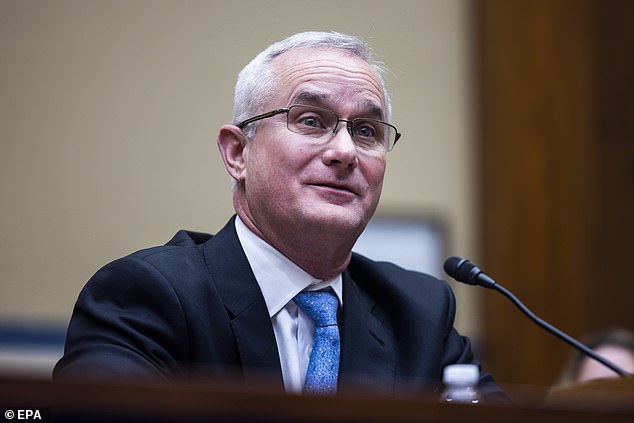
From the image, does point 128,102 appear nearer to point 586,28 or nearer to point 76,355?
point 586,28

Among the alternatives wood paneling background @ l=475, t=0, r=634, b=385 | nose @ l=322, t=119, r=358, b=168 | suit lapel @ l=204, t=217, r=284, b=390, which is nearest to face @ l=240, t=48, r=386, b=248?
nose @ l=322, t=119, r=358, b=168

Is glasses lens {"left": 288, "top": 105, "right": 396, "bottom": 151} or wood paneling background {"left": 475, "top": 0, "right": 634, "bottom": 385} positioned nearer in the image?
glasses lens {"left": 288, "top": 105, "right": 396, "bottom": 151}

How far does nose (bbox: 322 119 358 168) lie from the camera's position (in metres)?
2.20

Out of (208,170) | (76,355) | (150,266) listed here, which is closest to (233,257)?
(150,266)

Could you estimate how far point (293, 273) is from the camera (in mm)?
2172

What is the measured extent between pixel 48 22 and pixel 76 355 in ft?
10.5

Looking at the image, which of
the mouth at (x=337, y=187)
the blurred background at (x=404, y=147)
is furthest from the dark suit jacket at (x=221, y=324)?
the blurred background at (x=404, y=147)

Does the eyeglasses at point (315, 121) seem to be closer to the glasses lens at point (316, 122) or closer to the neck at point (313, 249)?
the glasses lens at point (316, 122)

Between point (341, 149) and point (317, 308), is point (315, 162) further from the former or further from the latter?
point (317, 308)

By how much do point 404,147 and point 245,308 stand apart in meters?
3.19

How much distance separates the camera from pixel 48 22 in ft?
15.4

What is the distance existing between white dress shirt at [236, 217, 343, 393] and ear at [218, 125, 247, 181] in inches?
7.6

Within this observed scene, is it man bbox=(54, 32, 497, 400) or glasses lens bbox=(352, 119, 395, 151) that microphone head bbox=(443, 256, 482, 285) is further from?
glasses lens bbox=(352, 119, 395, 151)

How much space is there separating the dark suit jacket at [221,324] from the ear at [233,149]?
17 cm
